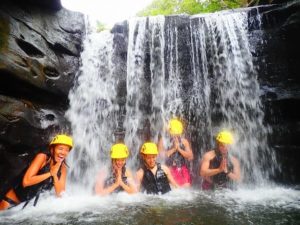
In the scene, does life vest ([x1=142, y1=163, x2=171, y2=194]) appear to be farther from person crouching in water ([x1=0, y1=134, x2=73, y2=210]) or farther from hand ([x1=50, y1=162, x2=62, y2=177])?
hand ([x1=50, y1=162, x2=62, y2=177])

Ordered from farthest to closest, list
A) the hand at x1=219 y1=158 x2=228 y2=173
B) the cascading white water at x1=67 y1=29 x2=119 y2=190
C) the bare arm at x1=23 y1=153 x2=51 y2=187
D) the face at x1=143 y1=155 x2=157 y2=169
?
the cascading white water at x1=67 y1=29 x2=119 y2=190 → the hand at x1=219 y1=158 x2=228 y2=173 → the face at x1=143 y1=155 x2=157 y2=169 → the bare arm at x1=23 y1=153 x2=51 y2=187

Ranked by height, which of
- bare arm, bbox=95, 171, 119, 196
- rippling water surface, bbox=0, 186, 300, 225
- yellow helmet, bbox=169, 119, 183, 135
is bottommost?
rippling water surface, bbox=0, 186, 300, 225

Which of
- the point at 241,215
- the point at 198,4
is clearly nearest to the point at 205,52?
the point at 241,215

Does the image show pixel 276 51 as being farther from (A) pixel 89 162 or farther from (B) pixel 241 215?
(A) pixel 89 162

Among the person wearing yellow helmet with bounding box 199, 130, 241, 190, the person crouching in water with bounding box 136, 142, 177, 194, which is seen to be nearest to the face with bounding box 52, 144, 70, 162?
the person crouching in water with bounding box 136, 142, 177, 194

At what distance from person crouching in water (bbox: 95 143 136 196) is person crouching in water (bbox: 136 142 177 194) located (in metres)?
0.36

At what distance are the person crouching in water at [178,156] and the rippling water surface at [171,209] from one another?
723mm

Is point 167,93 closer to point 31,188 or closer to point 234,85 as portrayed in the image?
point 234,85

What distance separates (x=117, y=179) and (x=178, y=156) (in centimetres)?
197

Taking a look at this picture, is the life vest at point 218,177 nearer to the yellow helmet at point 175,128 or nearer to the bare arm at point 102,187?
the yellow helmet at point 175,128

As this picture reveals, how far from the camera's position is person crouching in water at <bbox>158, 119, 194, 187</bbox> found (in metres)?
6.72

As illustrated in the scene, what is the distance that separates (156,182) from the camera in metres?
5.86

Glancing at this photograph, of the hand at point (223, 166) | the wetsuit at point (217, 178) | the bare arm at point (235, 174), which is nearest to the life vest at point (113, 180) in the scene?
the wetsuit at point (217, 178)

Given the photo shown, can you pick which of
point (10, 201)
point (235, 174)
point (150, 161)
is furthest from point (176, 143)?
point (10, 201)
